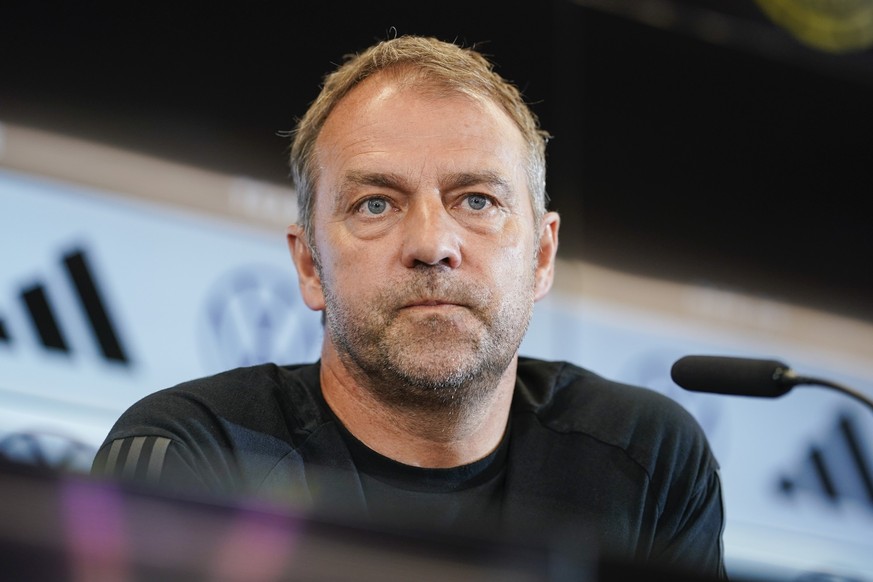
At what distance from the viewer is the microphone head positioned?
1467 mm

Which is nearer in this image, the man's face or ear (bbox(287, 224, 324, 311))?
the man's face

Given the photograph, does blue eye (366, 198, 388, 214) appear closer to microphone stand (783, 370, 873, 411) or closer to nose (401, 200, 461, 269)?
nose (401, 200, 461, 269)

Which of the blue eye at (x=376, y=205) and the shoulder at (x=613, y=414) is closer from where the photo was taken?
the blue eye at (x=376, y=205)

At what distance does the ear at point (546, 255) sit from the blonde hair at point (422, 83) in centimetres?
7

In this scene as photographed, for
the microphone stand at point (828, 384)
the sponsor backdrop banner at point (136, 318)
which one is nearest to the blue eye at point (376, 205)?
the microphone stand at point (828, 384)

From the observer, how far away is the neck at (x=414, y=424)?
184cm

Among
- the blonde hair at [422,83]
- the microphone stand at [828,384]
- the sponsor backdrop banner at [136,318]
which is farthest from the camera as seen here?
the sponsor backdrop banner at [136,318]

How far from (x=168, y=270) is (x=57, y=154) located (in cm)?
44

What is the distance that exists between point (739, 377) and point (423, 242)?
1.76 feet

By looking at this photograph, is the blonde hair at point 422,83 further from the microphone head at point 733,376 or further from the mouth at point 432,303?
the microphone head at point 733,376

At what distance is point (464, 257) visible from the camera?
1767 mm

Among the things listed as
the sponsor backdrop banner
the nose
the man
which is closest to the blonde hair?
the man

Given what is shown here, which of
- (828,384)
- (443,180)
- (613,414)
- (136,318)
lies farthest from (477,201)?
(136,318)

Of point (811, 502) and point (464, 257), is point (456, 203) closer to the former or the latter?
point (464, 257)
